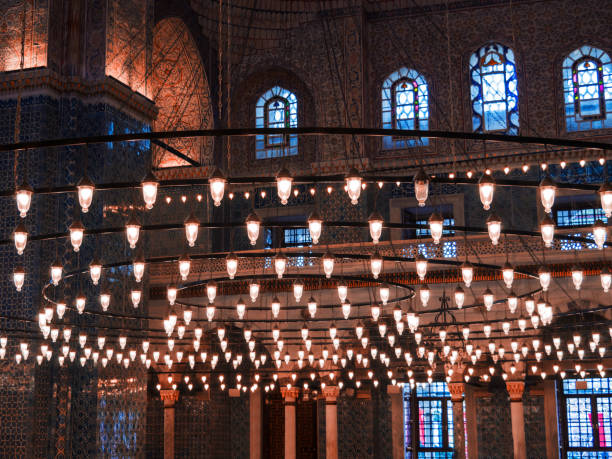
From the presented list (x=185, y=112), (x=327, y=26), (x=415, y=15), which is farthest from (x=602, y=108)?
(x=185, y=112)

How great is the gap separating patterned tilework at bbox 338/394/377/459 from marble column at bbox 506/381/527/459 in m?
2.72

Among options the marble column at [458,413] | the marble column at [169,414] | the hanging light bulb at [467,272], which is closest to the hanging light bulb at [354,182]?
the hanging light bulb at [467,272]

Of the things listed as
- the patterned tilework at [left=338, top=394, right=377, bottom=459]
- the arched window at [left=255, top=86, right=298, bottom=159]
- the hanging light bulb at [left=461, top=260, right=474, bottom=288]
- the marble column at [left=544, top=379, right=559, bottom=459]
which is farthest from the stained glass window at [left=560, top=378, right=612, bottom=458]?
the hanging light bulb at [left=461, top=260, right=474, bottom=288]

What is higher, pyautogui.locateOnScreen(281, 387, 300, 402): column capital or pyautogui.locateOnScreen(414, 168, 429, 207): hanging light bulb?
pyautogui.locateOnScreen(414, 168, 429, 207): hanging light bulb

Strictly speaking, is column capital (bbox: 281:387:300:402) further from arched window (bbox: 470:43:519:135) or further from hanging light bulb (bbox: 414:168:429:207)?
hanging light bulb (bbox: 414:168:429:207)

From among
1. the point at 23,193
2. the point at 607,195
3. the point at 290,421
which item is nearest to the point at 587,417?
the point at 290,421

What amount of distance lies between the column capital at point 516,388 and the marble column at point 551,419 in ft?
3.54

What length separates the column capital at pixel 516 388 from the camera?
14.5 meters

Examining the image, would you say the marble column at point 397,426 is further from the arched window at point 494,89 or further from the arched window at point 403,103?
the arched window at point 494,89

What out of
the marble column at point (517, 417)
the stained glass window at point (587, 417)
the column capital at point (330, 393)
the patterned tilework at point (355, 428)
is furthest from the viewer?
the patterned tilework at point (355, 428)

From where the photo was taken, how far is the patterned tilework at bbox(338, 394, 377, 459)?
16.1 m

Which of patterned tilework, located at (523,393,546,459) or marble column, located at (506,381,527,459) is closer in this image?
marble column, located at (506,381,527,459)

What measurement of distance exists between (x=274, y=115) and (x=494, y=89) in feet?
12.9

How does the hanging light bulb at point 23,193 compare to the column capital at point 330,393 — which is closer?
the hanging light bulb at point 23,193
